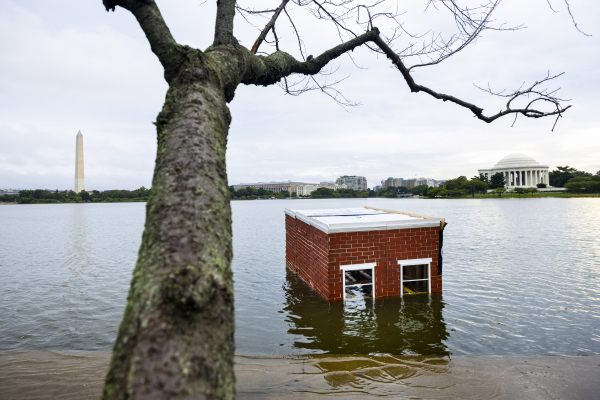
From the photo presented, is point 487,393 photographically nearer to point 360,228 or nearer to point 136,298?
point 360,228

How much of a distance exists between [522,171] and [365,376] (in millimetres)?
152637

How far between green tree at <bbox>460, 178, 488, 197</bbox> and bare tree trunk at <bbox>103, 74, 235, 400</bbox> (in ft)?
476

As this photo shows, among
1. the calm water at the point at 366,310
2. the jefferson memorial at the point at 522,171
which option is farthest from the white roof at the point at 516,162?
the calm water at the point at 366,310

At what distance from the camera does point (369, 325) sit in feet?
31.2

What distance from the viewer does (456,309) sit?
1109cm

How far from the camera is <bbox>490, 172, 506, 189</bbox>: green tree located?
13188cm

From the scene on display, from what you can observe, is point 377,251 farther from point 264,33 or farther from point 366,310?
point 264,33

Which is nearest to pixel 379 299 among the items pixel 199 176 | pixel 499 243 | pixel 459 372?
pixel 459 372

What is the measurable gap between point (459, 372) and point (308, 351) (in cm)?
314

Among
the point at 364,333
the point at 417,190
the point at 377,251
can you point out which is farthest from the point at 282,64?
the point at 417,190

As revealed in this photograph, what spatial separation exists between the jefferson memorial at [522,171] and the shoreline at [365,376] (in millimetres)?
148720

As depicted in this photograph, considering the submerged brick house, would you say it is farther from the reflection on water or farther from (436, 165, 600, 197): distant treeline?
(436, 165, 600, 197): distant treeline

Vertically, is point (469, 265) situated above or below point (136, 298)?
below

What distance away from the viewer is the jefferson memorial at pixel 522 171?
132125 millimetres
